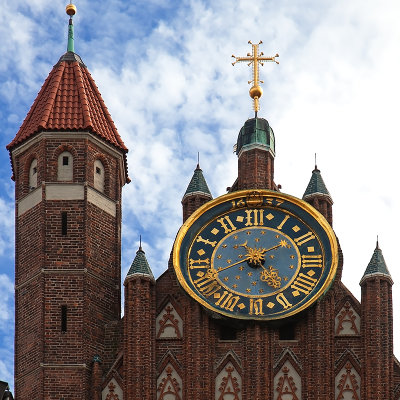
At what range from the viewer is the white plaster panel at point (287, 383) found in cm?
4778

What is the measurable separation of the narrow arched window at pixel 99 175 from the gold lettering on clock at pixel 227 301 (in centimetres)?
464

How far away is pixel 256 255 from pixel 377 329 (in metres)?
3.49

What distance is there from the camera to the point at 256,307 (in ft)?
160

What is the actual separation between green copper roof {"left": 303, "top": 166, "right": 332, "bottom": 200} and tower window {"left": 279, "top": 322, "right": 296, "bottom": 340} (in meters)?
3.60

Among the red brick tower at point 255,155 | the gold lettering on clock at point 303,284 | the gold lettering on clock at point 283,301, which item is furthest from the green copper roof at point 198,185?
the gold lettering on clock at point 283,301

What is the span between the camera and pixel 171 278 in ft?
163

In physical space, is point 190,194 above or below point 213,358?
above

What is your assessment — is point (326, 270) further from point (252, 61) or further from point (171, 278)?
point (252, 61)

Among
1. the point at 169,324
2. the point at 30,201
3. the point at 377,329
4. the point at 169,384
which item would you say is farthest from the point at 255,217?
the point at 30,201

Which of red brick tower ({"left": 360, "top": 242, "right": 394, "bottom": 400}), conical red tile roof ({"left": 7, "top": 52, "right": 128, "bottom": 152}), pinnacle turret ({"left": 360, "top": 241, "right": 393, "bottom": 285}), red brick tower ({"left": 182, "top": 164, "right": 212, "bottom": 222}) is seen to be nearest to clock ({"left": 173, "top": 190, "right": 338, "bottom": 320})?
red brick tower ({"left": 182, "top": 164, "right": 212, "bottom": 222})

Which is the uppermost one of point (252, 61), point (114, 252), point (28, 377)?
point (252, 61)

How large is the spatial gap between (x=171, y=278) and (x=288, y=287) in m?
2.80

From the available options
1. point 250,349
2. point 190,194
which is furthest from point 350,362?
point 190,194

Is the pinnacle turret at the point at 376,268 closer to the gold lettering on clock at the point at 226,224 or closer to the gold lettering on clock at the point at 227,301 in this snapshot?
the gold lettering on clock at the point at 227,301
